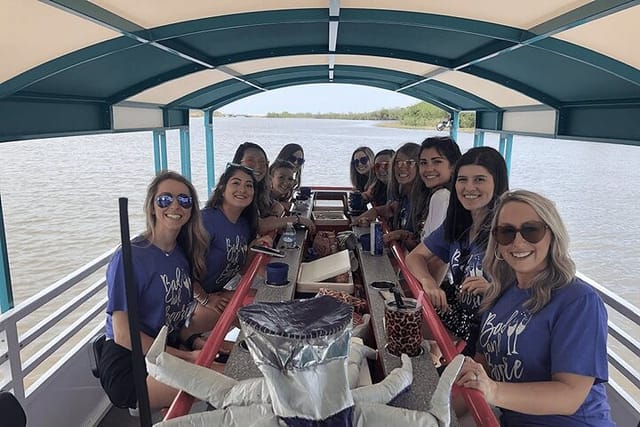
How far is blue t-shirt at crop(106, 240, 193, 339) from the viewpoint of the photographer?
2195mm

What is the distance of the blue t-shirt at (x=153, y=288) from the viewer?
86.4 inches

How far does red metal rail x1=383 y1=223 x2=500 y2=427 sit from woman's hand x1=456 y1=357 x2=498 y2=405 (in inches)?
0.9

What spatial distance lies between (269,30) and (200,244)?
1.99 metres

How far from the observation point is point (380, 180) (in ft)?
16.8

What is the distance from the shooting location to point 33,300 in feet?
8.89

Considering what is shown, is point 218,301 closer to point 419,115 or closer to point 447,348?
point 447,348

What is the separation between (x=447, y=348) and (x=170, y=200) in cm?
156

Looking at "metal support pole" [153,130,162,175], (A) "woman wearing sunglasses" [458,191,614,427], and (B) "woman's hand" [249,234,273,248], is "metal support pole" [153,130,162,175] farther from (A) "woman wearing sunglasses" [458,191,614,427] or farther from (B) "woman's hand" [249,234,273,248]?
(A) "woman wearing sunglasses" [458,191,614,427]

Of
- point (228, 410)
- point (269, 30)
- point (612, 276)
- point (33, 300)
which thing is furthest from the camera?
point (612, 276)

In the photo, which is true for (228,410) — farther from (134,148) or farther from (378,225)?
(134,148)

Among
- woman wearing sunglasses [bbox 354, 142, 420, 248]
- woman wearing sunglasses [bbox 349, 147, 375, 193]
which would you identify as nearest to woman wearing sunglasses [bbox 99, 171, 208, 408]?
woman wearing sunglasses [bbox 354, 142, 420, 248]

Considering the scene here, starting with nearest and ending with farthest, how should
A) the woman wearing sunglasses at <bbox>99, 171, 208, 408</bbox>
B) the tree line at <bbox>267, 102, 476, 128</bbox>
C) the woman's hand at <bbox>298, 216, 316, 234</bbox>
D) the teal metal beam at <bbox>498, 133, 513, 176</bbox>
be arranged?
the woman wearing sunglasses at <bbox>99, 171, 208, 408</bbox>, the woman's hand at <bbox>298, 216, 316, 234</bbox>, the teal metal beam at <bbox>498, 133, 513, 176</bbox>, the tree line at <bbox>267, 102, 476, 128</bbox>

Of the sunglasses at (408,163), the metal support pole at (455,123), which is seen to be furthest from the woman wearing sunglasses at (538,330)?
the metal support pole at (455,123)

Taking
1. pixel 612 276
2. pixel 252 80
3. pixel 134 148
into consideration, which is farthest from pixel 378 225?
pixel 134 148
